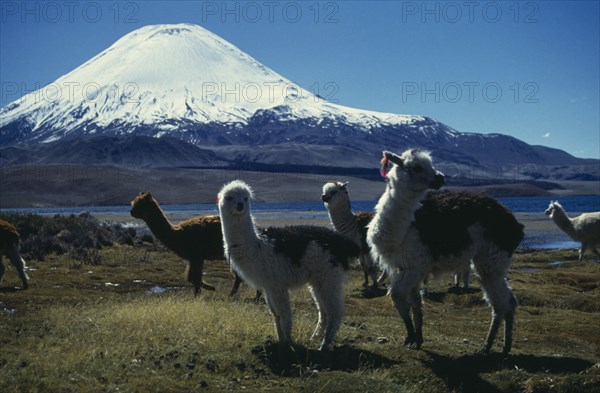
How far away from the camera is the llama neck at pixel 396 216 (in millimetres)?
8125

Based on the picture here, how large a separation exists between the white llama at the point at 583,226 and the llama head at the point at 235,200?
61.6 feet

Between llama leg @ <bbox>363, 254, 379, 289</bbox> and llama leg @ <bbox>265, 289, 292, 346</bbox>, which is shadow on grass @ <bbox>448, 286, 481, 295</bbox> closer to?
llama leg @ <bbox>363, 254, 379, 289</bbox>

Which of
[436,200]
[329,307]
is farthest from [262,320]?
[436,200]

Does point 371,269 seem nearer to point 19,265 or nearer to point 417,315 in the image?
point 417,315

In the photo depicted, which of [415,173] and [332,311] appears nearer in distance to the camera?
[332,311]

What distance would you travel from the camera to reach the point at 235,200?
8.07 meters

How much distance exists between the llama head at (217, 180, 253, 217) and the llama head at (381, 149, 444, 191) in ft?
6.45

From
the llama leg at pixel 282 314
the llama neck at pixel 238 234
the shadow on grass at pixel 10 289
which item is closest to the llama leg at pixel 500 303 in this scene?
the llama leg at pixel 282 314

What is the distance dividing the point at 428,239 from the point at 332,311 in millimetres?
1574

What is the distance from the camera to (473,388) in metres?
6.73

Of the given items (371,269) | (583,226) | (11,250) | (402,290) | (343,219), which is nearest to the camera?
(402,290)

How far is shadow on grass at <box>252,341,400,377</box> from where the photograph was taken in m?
7.04

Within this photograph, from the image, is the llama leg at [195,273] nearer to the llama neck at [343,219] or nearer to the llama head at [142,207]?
the llama head at [142,207]

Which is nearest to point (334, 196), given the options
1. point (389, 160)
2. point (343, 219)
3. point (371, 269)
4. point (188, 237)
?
point (343, 219)
